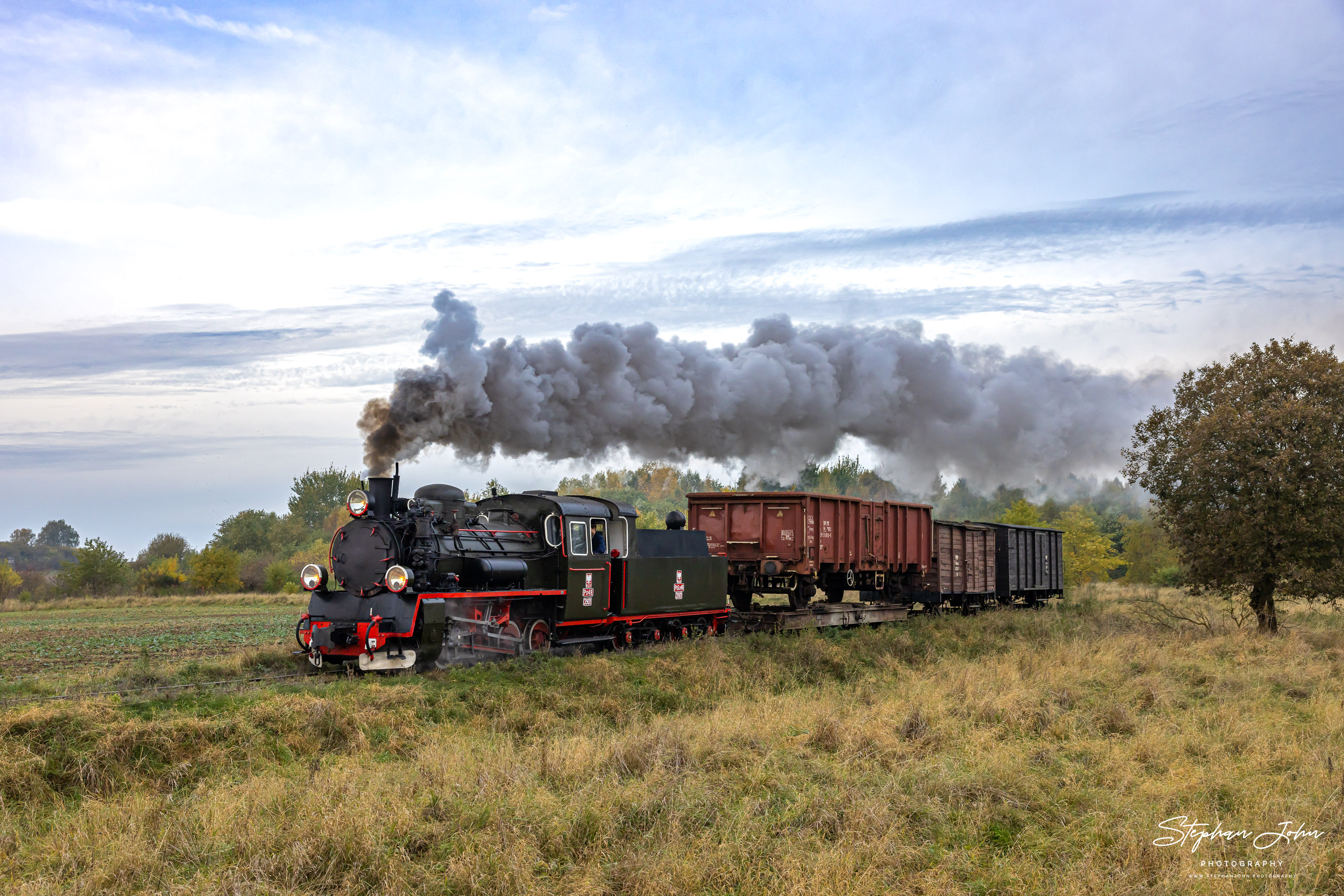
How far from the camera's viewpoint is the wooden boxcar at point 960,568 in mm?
23891

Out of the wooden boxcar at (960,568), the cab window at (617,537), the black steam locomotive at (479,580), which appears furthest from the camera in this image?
the wooden boxcar at (960,568)

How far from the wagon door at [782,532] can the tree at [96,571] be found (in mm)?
43787

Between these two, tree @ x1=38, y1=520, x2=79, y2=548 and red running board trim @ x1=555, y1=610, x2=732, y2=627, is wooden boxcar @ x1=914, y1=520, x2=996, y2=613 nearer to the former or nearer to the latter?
red running board trim @ x1=555, y1=610, x2=732, y2=627

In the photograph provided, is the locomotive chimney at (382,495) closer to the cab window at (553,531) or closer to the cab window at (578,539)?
the cab window at (553,531)

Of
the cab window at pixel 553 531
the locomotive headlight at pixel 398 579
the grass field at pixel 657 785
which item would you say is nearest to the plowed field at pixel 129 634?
the locomotive headlight at pixel 398 579

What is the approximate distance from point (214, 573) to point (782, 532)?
4288 cm

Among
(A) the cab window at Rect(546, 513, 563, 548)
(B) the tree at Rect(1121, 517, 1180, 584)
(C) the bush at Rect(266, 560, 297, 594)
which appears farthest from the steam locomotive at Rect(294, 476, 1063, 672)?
(C) the bush at Rect(266, 560, 297, 594)

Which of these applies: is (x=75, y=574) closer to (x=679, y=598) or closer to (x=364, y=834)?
(x=679, y=598)

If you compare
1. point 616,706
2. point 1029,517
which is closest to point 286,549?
point 1029,517

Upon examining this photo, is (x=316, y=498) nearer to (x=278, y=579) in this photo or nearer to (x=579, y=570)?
(x=278, y=579)

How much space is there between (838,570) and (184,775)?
1505 cm

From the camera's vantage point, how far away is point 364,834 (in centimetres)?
584

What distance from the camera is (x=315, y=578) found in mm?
12305

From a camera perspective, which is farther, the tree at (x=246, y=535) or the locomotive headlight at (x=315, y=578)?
the tree at (x=246, y=535)
